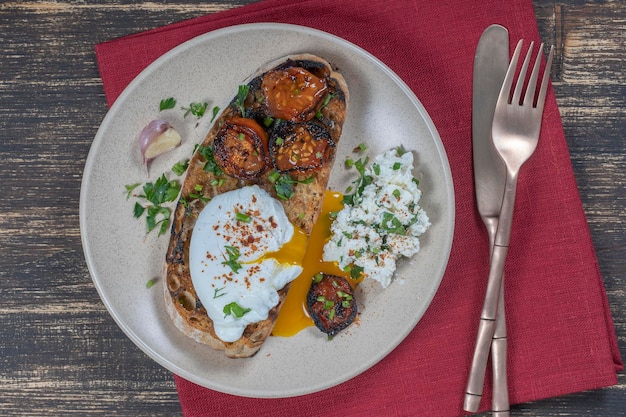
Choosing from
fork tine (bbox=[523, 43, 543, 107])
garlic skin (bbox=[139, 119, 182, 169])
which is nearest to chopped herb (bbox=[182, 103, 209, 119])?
garlic skin (bbox=[139, 119, 182, 169])

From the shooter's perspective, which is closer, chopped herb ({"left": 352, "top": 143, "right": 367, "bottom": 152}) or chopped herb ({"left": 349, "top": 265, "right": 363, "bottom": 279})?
chopped herb ({"left": 349, "top": 265, "right": 363, "bottom": 279})

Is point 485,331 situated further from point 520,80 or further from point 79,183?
point 79,183

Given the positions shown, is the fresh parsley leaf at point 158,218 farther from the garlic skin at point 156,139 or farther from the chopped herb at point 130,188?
the garlic skin at point 156,139

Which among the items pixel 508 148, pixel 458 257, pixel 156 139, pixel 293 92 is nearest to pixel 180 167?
pixel 156 139

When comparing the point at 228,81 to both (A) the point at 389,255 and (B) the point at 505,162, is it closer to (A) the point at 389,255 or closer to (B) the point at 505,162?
(A) the point at 389,255

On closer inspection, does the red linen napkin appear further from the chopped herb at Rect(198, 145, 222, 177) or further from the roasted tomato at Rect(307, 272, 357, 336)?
the chopped herb at Rect(198, 145, 222, 177)

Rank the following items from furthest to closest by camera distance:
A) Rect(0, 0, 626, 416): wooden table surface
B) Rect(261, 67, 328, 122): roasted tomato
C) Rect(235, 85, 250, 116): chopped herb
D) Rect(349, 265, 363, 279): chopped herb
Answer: Rect(0, 0, 626, 416): wooden table surface, Rect(349, 265, 363, 279): chopped herb, Rect(235, 85, 250, 116): chopped herb, Rect(261, 67, 328, 122): roasted tomato

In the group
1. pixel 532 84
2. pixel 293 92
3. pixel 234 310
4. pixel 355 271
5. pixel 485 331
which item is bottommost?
pixel 485 331
